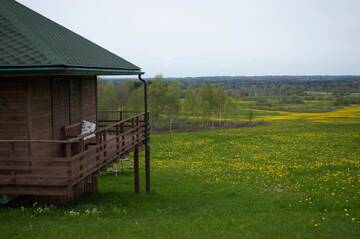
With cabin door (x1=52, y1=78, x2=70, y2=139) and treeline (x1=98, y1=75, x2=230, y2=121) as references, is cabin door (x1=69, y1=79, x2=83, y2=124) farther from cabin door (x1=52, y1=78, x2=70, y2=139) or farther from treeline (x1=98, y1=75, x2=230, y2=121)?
treeline (x1=98, y1=75, x2=230, y2=121)

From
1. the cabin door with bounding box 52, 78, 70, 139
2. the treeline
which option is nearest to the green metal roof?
the cabin door with bounding box 52, 78, 70, 139

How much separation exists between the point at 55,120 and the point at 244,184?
360 inches

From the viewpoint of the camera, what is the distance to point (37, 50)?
1317 cm

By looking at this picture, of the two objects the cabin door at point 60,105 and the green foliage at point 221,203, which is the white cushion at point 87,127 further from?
the green foliage at point 221,203

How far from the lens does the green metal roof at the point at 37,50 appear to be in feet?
40.7

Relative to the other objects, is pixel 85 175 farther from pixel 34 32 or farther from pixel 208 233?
pixel 34 32

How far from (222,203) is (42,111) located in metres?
6.99

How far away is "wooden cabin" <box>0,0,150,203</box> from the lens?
12.5 m

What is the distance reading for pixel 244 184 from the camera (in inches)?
819

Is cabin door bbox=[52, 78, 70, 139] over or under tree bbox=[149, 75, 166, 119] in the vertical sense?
over

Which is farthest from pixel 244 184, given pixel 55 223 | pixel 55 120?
pixel 55 223

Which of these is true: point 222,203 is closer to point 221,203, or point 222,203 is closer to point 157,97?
point 221,203

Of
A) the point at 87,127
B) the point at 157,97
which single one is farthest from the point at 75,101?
the point at 157,97

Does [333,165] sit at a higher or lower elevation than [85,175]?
lower
